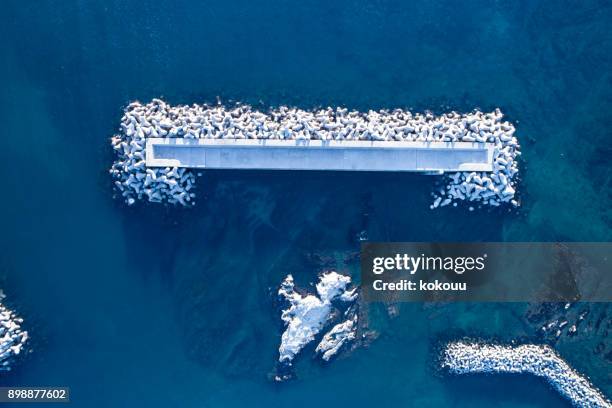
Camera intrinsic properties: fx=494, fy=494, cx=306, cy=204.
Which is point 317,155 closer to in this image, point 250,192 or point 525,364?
point 250,192

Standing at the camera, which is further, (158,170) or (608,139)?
(608,139)

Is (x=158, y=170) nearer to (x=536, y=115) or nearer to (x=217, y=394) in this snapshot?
(x=217, y=394)

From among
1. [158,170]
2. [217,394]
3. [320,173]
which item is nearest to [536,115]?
[320,173]
